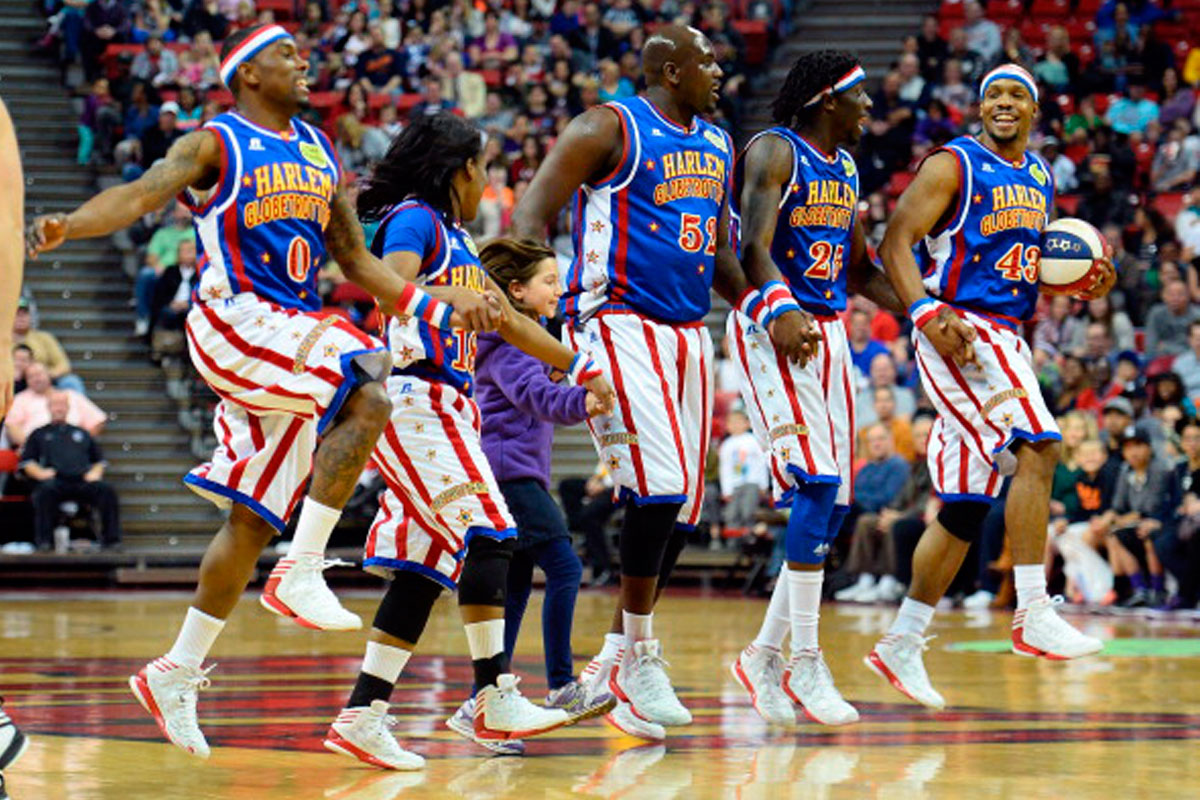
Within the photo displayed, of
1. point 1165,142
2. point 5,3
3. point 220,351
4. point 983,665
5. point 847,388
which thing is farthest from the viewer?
point 5,3

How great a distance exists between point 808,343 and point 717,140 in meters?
0.85

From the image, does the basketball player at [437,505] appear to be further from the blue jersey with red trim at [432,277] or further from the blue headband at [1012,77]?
the blue headband at [1012,77]

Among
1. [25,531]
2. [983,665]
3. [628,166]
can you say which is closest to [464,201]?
[628,166]

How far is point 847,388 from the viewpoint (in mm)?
7781

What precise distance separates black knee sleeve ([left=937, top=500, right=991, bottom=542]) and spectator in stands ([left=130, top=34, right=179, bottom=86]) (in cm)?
1521

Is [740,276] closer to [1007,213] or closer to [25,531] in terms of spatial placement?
[1007,213]

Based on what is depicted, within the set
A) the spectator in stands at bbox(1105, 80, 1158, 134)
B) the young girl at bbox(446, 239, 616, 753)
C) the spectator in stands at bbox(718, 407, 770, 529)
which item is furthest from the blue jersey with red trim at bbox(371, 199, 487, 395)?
the spectator in stands at bbox(1105, 80, 1158, 134)

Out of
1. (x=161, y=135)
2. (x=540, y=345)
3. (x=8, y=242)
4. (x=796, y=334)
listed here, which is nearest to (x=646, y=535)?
(x=796, y=334)

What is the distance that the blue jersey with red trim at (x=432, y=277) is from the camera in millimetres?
6285

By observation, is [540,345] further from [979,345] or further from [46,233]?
[979,345]

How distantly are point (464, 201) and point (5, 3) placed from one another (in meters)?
18.4

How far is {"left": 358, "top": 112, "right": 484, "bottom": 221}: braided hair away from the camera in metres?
6.52

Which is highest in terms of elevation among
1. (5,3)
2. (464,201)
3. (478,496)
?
(5,3)

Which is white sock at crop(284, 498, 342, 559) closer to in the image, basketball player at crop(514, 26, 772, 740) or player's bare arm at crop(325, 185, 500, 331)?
player's bare arm at crop(325, 185, 500, 331)
